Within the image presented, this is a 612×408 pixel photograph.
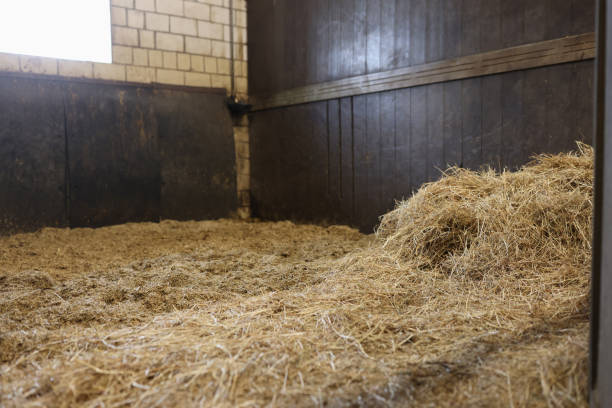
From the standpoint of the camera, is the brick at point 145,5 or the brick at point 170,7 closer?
the brick at point 145,5

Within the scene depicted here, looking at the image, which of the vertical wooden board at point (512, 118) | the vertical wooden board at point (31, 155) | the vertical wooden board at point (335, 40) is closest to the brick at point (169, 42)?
the vertical wooden board at point (31, 155)

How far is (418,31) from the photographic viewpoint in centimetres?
444

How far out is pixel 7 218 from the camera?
4953mm

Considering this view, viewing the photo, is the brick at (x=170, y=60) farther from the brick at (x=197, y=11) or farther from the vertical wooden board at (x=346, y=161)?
the vertical wooden board at (x=346, y=161)

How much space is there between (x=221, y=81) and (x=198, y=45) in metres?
0.55

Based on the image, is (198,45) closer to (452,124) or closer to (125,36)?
(125,36)

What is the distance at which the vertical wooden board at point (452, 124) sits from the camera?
4.20 metres

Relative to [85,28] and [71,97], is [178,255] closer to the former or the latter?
[71,97]

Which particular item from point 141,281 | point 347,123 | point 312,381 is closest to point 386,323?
point 312,381

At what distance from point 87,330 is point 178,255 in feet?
5.66

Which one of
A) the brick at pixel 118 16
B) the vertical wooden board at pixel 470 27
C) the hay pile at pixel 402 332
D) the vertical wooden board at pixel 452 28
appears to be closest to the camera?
the hay pile at pixel 402 332

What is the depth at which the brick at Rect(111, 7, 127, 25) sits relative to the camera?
214 inches

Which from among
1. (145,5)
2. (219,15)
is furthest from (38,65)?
(219,15)

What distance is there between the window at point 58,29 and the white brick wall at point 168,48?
0.28 ft
